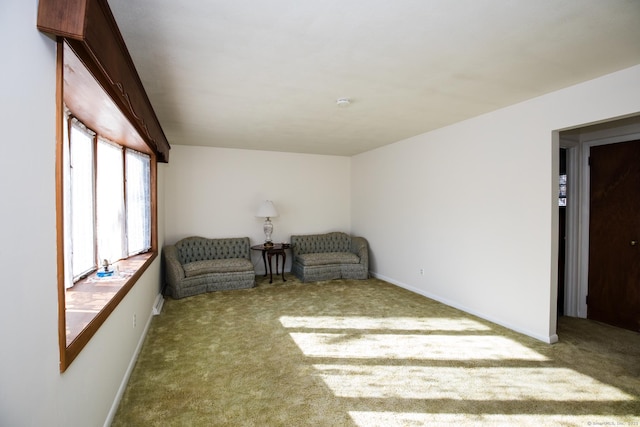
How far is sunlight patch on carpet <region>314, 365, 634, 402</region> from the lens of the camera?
236 centimetres

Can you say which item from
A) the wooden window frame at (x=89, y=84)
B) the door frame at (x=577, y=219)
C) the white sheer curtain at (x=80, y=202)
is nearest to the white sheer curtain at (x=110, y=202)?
the white sheer curtain at (x=80, y=202)

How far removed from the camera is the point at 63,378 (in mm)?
1430

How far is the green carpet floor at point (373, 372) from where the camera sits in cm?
216

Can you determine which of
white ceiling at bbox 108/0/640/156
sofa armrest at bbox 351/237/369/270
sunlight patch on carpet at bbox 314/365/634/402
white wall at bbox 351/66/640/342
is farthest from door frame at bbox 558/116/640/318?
sofa armrest at bbox 351/237/369/270

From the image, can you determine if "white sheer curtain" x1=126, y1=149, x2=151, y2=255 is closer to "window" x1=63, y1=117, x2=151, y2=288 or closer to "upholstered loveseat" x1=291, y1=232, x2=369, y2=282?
"window" x1=63, y1=117, x2=151, y2=288

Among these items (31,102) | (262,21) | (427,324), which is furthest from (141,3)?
(427,324)

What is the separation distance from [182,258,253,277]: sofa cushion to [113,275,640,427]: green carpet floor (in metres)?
0.86

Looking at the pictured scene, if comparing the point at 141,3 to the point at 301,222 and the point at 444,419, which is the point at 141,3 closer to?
the point at 444,419

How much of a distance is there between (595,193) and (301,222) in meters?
4.53

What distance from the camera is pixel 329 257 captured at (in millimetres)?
5922

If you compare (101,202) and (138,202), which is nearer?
(101,202)

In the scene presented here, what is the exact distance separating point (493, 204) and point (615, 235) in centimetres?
142

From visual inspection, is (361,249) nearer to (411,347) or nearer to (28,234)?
(411,347)

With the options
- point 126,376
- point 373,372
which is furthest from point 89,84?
point 373,372
